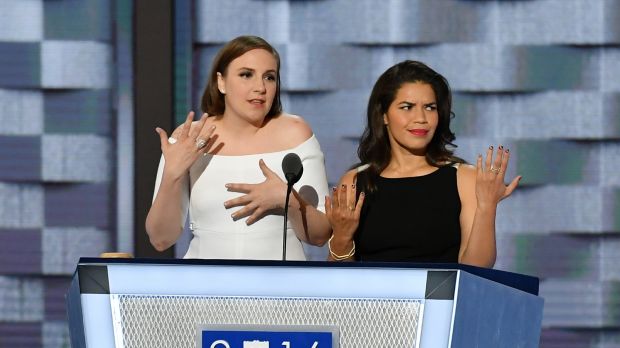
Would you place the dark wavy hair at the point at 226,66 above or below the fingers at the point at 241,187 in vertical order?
above

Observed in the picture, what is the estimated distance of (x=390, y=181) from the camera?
2.92m

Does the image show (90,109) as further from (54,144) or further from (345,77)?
(345,77)

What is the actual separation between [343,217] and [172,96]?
59.6 inches

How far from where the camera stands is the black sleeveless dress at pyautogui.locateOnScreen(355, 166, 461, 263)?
2.80 m

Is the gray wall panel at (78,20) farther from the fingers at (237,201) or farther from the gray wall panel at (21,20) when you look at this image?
the fingers at (237,201)

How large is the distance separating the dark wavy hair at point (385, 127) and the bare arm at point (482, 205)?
11cm

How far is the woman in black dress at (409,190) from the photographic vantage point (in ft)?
8.87

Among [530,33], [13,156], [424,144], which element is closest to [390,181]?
[424,144]

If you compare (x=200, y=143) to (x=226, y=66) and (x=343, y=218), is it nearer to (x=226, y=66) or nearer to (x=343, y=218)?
(x=226, y=66)

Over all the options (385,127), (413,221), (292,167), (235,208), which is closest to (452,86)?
(385,127)

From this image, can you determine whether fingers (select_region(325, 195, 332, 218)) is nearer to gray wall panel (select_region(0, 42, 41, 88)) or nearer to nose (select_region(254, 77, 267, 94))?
nose (select_region(254, 77, 267, 94))

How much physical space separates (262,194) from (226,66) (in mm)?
356

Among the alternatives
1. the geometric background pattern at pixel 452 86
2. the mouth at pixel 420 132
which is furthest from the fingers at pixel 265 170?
the geometric background pattern at pixel 452 86

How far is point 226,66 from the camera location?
2930mm
